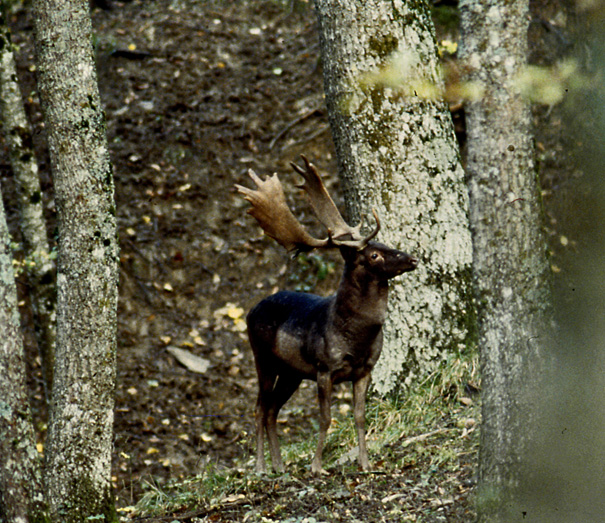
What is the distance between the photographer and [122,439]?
9.39 m

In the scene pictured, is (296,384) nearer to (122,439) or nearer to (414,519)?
(414,519)

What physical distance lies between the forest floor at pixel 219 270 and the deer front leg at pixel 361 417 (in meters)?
0.13

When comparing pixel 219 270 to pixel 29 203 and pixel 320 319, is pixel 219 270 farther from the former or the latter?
pixel 320 319

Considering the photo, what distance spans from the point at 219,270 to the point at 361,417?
5718mm

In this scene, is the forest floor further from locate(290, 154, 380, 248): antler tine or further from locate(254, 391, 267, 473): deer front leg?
locate(290, 154, 380, 248): antler tine

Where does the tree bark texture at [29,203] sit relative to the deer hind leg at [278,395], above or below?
above

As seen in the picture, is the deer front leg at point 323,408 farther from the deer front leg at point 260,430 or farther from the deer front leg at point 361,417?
the deer front leg at point 260,430

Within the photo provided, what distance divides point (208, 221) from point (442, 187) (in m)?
5.39

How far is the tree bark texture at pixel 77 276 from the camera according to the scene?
530 centimetres

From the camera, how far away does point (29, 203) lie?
841cm

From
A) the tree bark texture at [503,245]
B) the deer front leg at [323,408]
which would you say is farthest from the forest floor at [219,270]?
the tree bark texture at [503,245]

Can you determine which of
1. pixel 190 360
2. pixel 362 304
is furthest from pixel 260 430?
pixel 190 360

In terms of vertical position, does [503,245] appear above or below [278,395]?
above

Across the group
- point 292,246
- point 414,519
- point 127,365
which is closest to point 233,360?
point 127,365
